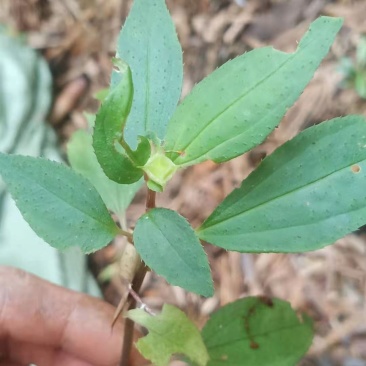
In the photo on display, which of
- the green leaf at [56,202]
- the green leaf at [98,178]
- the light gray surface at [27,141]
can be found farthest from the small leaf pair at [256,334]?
the light gray surface at [27,141]

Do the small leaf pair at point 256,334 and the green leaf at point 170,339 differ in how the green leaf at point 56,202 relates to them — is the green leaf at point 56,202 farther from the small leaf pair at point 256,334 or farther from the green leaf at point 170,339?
the small leaf pair at point 256,334

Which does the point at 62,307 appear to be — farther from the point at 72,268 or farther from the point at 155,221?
the point at 155,221

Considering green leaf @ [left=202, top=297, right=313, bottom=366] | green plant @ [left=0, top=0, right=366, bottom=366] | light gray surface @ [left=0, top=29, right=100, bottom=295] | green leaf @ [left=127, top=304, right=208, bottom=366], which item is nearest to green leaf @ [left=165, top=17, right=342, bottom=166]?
green plant @ [left=0, top=0, right=366, bottom=366]

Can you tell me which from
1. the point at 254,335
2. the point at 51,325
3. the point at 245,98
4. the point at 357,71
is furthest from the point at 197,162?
the point at 357,71

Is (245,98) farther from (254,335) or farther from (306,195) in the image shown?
(254,335)

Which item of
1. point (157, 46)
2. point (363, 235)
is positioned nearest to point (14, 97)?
point (363, 235)

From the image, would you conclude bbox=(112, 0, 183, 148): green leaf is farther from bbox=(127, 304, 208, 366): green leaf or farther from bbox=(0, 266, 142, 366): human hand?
bbox=(0, 266, 142, 366): human hand
